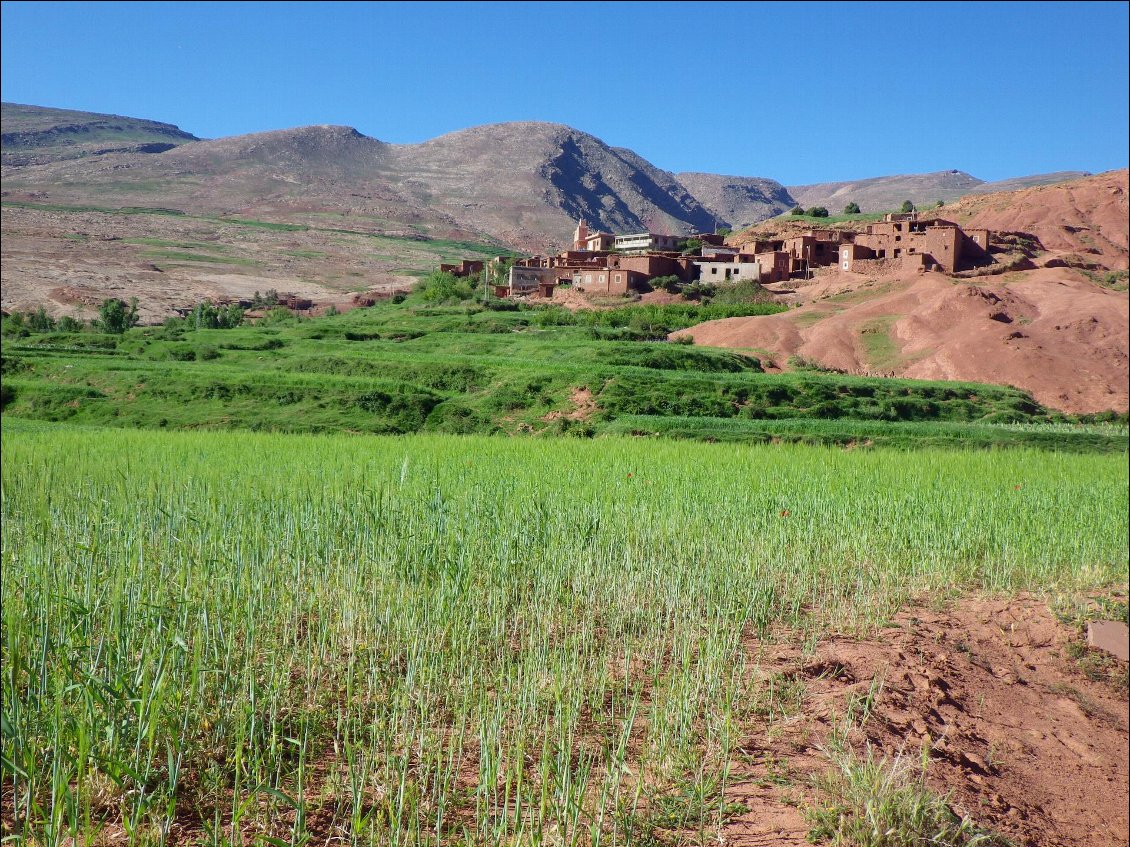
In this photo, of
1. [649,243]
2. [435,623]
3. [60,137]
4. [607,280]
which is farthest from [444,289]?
[60,137]

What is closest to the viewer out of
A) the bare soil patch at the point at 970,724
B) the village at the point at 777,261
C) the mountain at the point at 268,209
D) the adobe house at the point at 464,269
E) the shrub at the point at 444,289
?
the bare soil patch at the point at 970,724

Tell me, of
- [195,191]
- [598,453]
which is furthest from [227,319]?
[195,191]

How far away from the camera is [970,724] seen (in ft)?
14.6

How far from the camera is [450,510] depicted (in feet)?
22.2

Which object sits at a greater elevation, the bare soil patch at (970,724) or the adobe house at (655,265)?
the adobe house at (655,265)

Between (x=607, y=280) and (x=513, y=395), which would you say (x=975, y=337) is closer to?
(x=607, y=280)

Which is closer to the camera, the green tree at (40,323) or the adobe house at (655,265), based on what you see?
the green tree at (40,323)

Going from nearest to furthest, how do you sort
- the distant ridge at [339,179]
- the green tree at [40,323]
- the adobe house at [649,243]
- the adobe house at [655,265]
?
the green tree at [40,323] < the adobe house at [655,265] < the adobe house at [649,243] < the distant ridge at [339,179]

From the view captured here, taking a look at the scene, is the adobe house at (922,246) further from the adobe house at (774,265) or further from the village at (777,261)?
the adobe house at (774,265)

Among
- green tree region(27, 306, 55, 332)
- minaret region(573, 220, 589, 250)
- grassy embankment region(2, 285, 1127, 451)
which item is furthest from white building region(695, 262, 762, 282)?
green tree region(27, 306, 55, 332)

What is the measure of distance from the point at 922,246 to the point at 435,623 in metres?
50.1

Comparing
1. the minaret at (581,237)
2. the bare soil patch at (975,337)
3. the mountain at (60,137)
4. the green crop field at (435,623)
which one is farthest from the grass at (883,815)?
the mountain at (60,137)

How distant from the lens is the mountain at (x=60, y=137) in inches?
6280

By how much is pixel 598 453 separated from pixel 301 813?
36.0 feet
